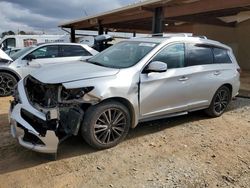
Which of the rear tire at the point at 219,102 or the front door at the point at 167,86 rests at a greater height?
the front door at the point at 167,86

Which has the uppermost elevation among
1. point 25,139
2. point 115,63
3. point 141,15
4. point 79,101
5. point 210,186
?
point 141,15

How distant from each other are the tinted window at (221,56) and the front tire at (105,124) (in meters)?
2.60

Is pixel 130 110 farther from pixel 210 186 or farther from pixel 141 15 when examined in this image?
pixel 141 15

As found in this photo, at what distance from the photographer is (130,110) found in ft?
15.4

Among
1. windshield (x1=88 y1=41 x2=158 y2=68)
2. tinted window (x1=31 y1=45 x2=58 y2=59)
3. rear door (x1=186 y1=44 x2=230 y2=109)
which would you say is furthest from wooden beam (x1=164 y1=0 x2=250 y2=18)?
windshield (x1=88 y1=41 x2=158 y2=68)

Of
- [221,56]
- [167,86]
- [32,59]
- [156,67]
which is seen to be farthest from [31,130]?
[32,59]

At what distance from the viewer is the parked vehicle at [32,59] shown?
842cm

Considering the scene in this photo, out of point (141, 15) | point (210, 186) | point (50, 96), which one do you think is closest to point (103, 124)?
point (50, 96)

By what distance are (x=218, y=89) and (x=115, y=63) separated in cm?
229

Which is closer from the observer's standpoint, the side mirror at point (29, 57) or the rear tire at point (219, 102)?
the rear tire at point (219, 102)

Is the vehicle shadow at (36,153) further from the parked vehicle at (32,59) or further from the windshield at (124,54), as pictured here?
the parked vehicle at (32,59)

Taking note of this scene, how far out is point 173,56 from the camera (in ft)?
17.5

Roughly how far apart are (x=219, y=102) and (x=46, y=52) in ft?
17.2

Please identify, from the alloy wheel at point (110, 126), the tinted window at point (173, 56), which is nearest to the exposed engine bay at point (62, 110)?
the alloy wheel at point (110, 126)
